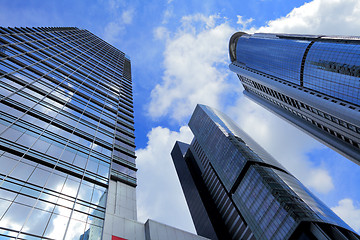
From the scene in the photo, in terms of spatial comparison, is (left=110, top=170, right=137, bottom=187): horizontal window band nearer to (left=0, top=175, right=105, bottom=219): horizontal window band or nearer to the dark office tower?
(left=0, top=175, right=105, bottom=219): horizontal window band

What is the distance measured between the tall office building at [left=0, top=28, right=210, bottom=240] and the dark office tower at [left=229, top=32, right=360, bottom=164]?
71456 mm

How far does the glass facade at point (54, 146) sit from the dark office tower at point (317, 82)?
71536mm

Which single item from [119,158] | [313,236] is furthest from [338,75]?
[119,158]

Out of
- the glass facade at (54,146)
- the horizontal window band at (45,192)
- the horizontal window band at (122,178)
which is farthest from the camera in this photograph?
the horizontal window band at (122,178)

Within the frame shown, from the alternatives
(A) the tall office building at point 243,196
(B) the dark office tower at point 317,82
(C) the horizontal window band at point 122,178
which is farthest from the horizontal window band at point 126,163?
(B) the dark office tower at point 317,82

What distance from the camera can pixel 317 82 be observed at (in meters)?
88.8

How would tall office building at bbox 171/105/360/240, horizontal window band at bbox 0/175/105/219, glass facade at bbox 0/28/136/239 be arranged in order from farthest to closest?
tall office building at bbox 171/105/360/240, horizontal window band at bbox 0/175/105/219, glass facade at bbox 0/28/136/239

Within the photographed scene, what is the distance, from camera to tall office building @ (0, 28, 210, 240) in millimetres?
14780

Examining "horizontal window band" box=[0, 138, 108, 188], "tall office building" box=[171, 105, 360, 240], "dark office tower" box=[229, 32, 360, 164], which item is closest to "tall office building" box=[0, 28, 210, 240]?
"horizontal window band" box=[0, 138, 108, 188]

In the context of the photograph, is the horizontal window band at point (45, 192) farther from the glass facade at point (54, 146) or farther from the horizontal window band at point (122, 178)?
the horizontal window band at point (122, 178)

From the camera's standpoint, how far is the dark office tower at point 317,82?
73.9 metres

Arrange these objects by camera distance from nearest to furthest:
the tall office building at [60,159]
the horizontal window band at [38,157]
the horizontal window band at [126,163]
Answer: the tall office building at [60,159], the horizontal window band at [38,157], the horizontal window band at [126,163]

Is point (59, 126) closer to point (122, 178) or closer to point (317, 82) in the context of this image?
point (122, 178)

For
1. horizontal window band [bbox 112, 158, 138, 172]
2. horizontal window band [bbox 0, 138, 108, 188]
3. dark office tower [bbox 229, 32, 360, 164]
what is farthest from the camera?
dark office tower [bbox 229, 32, 360, 164]
